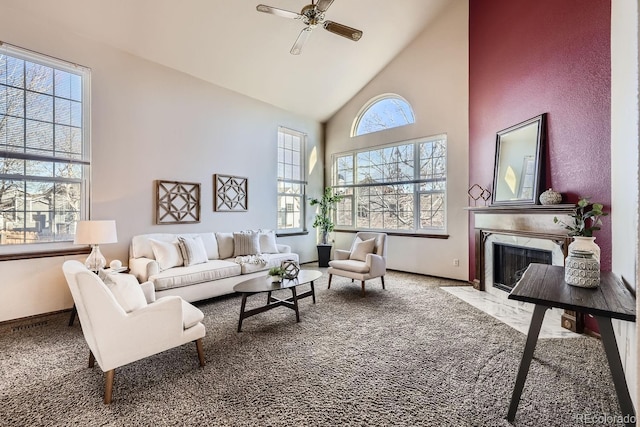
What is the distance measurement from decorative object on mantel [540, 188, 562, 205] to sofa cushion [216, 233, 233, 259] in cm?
425

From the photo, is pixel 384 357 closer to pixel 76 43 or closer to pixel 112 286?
pixel 112 286

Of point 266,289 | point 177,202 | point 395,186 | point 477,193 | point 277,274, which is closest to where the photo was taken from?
point 266,289

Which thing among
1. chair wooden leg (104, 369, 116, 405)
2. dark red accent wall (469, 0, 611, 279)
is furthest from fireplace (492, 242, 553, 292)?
chair wooden leg (104, 369, 116, 405)

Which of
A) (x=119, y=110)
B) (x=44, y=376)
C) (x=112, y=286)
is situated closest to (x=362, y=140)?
(x=119, y=110)

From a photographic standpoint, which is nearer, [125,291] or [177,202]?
[125,291]

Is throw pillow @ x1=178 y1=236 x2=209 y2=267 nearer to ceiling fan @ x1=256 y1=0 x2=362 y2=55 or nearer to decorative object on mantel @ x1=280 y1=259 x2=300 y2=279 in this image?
decorative object on mantel @ x1=280 y1=259 x2=300 y2=279

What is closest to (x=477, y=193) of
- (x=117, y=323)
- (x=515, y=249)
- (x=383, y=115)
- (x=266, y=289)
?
(x=515, y=249)

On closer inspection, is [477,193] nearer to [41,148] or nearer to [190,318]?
[190,318]

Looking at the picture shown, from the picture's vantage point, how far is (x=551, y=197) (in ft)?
10.00

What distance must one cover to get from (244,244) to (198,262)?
826 millimetres

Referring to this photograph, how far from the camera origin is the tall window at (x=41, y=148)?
3.14m

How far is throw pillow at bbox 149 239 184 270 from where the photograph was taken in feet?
12.1

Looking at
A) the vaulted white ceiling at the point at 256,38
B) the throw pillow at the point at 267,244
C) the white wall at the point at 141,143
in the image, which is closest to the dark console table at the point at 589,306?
the throw pillow at the point at 267,244
